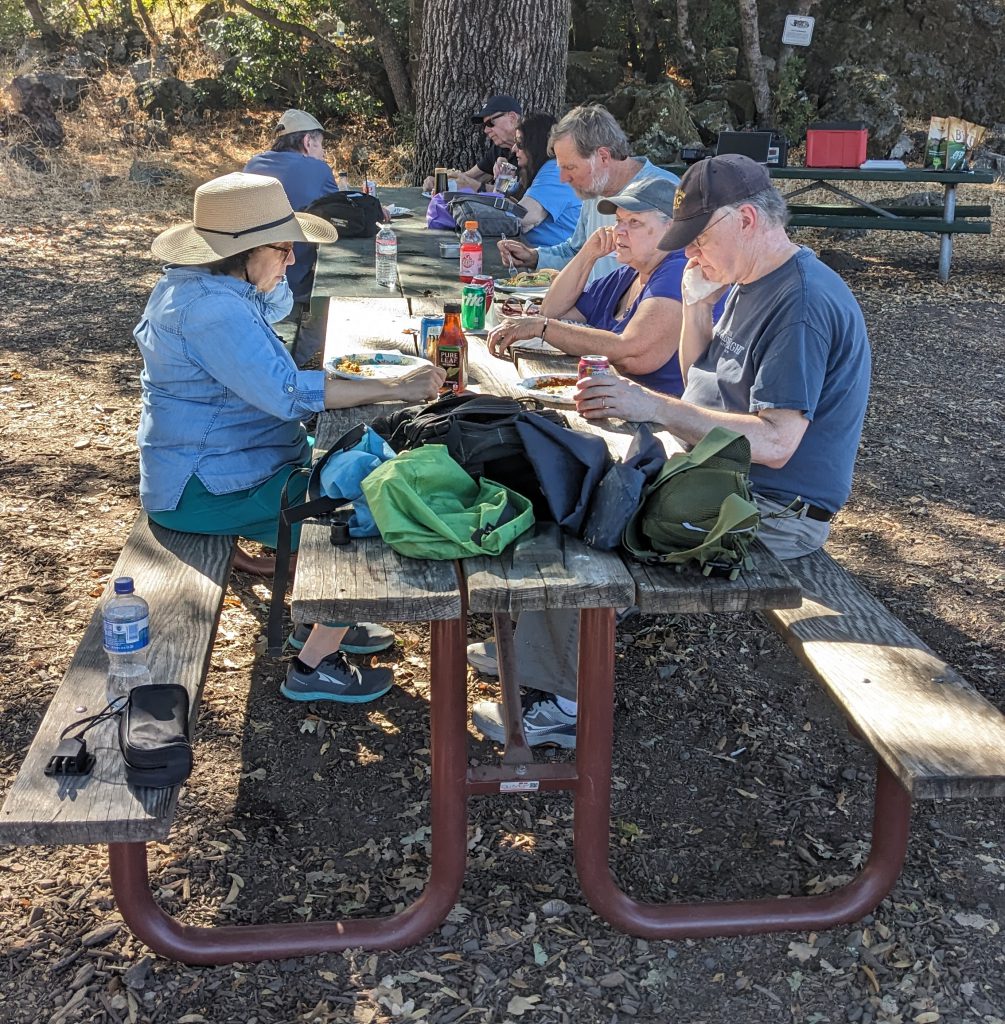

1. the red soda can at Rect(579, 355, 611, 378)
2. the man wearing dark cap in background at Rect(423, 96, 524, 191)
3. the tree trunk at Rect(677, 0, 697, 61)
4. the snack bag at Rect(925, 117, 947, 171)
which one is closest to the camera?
the red soda can at Rect(579, 355, 611, 378)

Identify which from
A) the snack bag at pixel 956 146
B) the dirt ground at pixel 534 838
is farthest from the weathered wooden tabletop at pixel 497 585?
the snack bag at pixel 956 146

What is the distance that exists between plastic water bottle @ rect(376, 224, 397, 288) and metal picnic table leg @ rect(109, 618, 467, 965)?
2946 millimetres

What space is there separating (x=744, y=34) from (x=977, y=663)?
1264 centimetres

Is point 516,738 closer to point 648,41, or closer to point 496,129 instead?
point 496,129

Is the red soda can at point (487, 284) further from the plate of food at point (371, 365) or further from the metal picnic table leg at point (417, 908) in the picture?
the metal picnic table leg at point (417, 908)

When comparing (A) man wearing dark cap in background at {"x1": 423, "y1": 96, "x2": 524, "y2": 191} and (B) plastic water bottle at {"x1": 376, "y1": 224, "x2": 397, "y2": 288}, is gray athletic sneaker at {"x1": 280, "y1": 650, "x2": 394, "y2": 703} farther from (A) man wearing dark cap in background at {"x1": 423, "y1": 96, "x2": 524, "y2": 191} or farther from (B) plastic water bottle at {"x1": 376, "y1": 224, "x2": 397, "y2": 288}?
(A) man wearing dark cap in background at {"x1": 423, "y1": 96, "x2": 524, "y2": 191}

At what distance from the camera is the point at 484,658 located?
368 cm

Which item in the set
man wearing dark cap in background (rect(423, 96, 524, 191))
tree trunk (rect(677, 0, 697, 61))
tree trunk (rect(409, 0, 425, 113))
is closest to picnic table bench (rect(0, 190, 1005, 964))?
man wearing dark cap in background (rect(423, 96, 524, 191))

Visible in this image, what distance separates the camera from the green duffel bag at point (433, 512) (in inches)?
90.0

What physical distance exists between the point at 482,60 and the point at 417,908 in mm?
7077

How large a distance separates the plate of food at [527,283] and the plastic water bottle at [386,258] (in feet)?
1.53

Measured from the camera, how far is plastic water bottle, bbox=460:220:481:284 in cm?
451

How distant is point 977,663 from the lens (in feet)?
12.3

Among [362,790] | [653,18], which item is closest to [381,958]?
[362,790]
